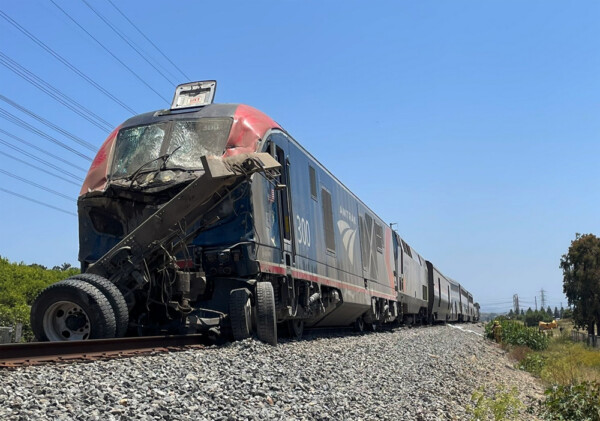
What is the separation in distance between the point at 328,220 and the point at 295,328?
267 centimetres

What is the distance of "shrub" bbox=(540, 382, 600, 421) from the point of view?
9195mm

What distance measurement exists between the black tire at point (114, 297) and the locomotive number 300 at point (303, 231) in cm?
375

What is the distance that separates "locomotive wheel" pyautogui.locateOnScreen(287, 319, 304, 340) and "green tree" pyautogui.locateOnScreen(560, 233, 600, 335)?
39323 millimetres

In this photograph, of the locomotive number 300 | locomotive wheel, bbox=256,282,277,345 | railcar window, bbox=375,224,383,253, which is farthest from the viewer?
railcar window, bbox=375,224,383,253

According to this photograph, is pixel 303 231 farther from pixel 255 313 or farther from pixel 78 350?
pixel 78 350

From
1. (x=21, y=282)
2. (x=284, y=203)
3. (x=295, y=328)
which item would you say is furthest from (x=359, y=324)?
(x=21, y=282)

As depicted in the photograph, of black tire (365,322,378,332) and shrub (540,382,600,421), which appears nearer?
shrub (540,382,600,421)

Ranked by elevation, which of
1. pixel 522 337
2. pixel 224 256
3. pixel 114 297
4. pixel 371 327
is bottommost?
pixel 522 337

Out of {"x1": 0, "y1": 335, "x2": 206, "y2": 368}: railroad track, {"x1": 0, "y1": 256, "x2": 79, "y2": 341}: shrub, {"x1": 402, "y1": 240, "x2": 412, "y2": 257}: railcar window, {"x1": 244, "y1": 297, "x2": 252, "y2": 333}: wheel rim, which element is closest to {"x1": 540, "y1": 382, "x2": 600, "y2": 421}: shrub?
{"x1": 244, "y1": 297, "x2": 252, "y2": 333}: wheel rim

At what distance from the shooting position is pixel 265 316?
25.0 feet

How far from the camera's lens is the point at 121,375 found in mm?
4566

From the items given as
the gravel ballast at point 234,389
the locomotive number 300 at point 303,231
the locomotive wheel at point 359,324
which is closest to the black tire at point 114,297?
the gravel ballast at point 234,389

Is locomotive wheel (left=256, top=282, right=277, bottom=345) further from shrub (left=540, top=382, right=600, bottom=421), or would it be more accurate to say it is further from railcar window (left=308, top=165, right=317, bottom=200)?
shrub (left=540, top=382, right=600, bottom=421)

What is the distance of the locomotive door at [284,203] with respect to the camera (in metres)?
9.09
